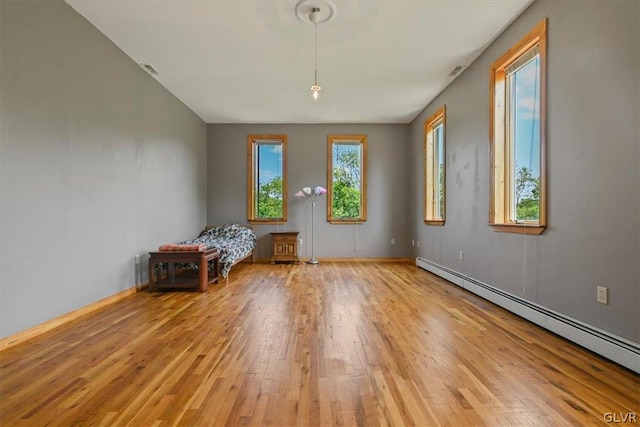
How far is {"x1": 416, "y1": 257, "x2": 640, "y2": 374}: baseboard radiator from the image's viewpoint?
1.85 metres

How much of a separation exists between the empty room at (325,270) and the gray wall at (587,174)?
15 millimetres

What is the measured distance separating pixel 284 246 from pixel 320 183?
1.51 m

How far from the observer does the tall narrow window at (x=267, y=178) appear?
6.64 metres

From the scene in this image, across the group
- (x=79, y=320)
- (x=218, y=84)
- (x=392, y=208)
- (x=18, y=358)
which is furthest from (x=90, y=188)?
(x=392, y=208)

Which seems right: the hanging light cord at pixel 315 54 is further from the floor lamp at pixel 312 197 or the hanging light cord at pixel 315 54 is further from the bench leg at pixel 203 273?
the bench leg at pixel 203 273

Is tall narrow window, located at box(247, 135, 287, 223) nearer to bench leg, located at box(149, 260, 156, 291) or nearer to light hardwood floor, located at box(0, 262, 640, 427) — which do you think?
bench leg, located at box(149, 260, 156, 291)

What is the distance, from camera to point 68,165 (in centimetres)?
280

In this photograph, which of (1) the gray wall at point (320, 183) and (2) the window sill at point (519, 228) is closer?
(2) the window sill at point (519, 228)

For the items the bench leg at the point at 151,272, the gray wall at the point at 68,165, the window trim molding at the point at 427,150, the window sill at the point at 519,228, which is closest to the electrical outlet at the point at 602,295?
the window sill at the point at 519,228

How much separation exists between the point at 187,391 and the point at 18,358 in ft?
4.24

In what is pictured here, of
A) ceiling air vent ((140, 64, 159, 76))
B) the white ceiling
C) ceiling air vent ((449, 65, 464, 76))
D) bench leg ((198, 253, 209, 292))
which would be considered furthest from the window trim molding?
ceiling air vent ((140, 64, 159, 76))

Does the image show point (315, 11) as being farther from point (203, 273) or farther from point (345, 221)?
point (345, 221)

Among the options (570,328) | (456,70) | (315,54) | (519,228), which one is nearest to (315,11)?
(315,54)

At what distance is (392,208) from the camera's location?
667 centimetres
